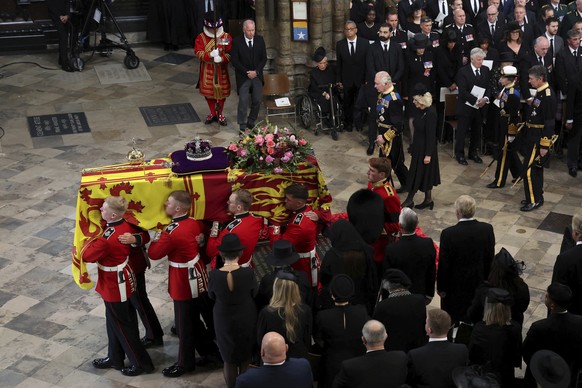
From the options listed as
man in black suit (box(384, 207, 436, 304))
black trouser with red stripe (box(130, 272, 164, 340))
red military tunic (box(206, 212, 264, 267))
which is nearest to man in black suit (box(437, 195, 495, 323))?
man in black suit (box(384, 207, 436, 304))

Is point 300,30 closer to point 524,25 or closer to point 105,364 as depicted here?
point 524,25

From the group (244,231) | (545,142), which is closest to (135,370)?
(244,231)

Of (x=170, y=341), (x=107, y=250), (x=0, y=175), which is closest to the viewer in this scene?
(x=107, y=250)

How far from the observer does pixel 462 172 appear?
479 inches

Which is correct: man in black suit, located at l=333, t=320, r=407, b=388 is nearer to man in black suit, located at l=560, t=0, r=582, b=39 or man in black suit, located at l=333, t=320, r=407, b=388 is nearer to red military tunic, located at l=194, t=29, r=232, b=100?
red military tunic, located at l=194, t=29, r=232, b=100

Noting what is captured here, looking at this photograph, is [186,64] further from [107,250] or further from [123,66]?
[107,250]

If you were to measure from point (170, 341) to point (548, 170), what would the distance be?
20.9ft

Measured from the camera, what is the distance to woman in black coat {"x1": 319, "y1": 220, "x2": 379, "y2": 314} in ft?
23.5

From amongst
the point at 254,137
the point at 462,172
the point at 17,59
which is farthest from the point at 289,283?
the point at 17,59

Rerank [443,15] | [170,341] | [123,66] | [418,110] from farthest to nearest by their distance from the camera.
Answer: [123,66] → [443,15] → [418,110] → [170,341]

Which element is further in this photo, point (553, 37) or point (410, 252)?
point (553, 37)

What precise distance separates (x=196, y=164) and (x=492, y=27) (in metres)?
7.21

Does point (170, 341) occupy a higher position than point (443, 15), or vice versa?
point (443, 15)

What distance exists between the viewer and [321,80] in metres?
13.1
